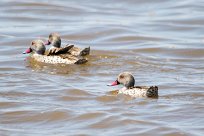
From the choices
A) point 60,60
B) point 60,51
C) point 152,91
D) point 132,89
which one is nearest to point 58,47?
point 60,51

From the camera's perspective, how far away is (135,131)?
1241 centimetres

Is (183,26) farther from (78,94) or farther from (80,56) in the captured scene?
(78,94)

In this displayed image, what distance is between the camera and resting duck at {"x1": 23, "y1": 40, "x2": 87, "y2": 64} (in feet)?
56.4

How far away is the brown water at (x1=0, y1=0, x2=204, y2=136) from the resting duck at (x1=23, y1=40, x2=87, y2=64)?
21 centimetres

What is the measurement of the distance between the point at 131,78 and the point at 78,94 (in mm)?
962

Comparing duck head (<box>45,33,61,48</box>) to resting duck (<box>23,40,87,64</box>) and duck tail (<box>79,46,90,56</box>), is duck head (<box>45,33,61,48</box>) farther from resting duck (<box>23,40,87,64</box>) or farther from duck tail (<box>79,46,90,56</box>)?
duck tail (<box>79,46,90,56</box>)

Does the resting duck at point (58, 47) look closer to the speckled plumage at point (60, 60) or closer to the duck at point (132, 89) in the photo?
the speckled plumage at point (60, 60)

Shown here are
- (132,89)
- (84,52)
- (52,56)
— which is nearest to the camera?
(132,89)

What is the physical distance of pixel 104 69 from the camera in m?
16.7

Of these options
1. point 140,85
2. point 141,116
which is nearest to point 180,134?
point 141,116

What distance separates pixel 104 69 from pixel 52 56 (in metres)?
1.36

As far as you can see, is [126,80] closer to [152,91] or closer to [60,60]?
[152,91]

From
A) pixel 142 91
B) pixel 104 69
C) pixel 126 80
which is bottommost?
pixel 142 91

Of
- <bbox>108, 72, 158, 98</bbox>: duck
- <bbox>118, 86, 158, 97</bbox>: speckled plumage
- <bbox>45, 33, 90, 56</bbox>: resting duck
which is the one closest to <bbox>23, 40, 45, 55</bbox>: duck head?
<bbox>45, 33, 90, 56</bbox>: resting duck
